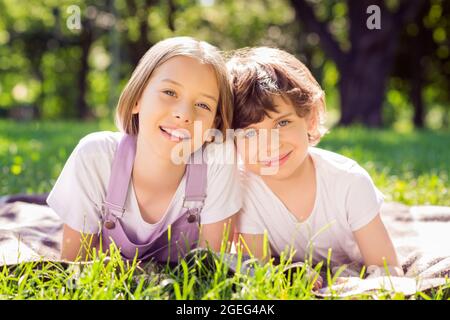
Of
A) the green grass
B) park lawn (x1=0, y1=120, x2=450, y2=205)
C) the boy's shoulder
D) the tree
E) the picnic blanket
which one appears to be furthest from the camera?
the tree

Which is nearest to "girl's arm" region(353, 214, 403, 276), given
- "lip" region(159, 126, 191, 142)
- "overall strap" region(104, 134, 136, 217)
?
"lip" region(159, 126, 191, 142)

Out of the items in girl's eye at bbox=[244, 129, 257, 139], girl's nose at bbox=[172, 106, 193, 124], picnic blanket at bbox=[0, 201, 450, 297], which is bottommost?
picnic blanket at bbox=[0, 201, 450, 297]

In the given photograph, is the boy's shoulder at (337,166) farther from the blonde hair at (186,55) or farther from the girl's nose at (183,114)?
the girl's nose at (183,114)

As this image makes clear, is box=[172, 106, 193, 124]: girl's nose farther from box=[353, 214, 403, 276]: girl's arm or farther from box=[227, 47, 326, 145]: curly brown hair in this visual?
box=[353, 214, 403, 276]: girl's arm

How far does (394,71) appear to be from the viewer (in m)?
16.4

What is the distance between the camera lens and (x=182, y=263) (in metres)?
1.56

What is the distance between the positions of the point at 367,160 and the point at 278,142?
8.00ft

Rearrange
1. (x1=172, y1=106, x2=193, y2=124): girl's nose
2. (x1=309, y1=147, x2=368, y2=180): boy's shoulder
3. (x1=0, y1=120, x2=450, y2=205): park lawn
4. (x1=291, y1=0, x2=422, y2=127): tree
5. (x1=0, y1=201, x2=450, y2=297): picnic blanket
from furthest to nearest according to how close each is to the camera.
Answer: (x1=291, y1=0, x2=422, y2=127): tree → (x1=0, y1=120, x2=450, y2=205): park lawn → (x1=309, y1=147, x2=368, y2=180): boy's shoulder → (x1=172, y1=106, x2=193, y2=124): girl's nose → (x1=0, y1=201, x2=450, y2=297): picnic blanket

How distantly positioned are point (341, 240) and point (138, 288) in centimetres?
98

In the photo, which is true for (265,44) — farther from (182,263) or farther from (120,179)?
(182,263)

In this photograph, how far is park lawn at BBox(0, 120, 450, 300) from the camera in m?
1.50

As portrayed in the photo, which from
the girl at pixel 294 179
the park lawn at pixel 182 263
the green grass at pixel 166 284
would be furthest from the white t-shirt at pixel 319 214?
the green grass at pixel 166 284

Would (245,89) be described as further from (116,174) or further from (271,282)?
(271,282)

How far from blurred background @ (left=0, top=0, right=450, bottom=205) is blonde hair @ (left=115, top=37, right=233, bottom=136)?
538mm
